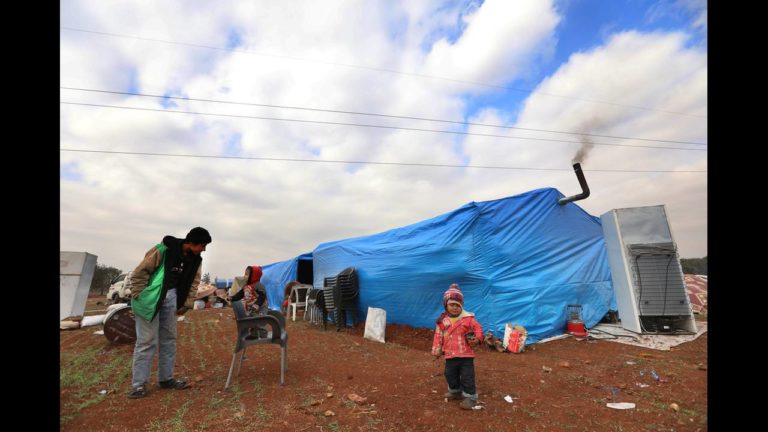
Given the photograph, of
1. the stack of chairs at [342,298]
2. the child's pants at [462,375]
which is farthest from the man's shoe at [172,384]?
the stack of chairs at [342,298]

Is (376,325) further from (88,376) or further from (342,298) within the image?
(88,376)

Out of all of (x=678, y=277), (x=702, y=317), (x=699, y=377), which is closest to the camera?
(x=699, y=377)

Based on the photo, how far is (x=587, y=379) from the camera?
4.55 metres

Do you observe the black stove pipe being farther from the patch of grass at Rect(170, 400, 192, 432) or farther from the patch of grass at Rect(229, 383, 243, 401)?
the patch of grass at Rect(170, 400, 192, 432)

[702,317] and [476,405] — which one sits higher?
[476,405]

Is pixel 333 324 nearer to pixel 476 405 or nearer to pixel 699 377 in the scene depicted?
pixel 476 405

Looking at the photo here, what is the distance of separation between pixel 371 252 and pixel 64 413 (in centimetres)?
767

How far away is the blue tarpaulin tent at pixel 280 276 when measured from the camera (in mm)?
17859

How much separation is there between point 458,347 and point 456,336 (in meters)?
0.11

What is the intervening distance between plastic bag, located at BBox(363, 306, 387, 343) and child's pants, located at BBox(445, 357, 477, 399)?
443 centimetres

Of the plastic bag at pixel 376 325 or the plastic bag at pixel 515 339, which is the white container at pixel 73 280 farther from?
the plastic bag at pixel 515 339

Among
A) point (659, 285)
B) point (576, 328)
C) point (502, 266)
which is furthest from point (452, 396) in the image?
point (659, 285)

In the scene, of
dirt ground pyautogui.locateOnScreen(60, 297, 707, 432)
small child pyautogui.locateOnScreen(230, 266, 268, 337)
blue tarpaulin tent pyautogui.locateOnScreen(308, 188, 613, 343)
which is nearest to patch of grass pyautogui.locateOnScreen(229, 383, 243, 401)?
dirt ground pyautogui.locateOnScreen(60, 297, 707, 432)
